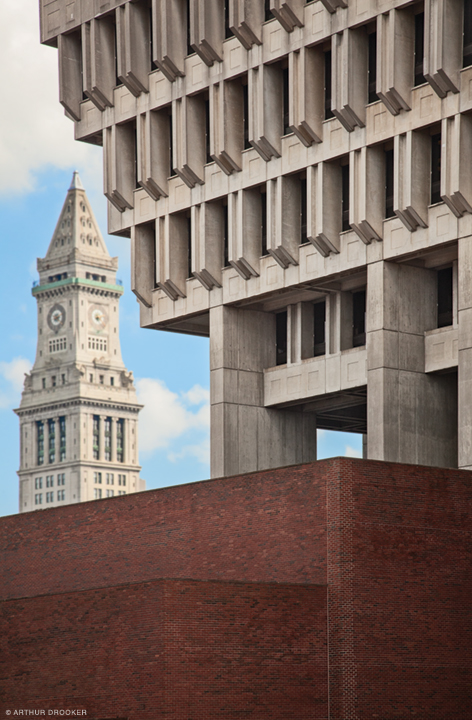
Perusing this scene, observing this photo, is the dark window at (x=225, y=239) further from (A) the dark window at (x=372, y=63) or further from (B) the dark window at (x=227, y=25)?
(A) the dark window at (x=372, y=63)

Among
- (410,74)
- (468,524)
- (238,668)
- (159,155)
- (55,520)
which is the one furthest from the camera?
(159,155)

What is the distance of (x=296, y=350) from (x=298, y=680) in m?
18.2

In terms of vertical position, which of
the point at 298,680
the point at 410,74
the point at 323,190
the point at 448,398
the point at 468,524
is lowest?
the point at 298,680

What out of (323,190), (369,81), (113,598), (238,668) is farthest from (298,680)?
(369,81)

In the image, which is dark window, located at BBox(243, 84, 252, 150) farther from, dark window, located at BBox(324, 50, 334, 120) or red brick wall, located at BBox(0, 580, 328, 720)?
red brick wall, located at BBox(0, 580, 328, 720)

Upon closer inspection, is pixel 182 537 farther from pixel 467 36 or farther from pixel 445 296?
pixel 467 36

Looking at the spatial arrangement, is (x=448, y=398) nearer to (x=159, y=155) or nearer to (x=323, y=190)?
(x=323, y=190)

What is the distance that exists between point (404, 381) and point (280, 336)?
29.8 feet

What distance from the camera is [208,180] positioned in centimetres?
5925

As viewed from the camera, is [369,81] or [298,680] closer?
[298,680]

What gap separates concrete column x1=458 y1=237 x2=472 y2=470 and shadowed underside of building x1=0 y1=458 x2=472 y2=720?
2.60 m

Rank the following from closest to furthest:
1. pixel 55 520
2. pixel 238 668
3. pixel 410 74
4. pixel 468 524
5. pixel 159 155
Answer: pixel 238 668
pixel 468 524
pixel 410 74
pixel 55 520
pixel 159 155

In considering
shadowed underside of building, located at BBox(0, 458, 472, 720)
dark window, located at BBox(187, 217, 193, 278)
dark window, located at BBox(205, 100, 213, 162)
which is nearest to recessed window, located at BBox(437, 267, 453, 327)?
shadowed underside of building, located at BBox(0, 458, 472, 720)

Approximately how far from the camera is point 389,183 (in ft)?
176
